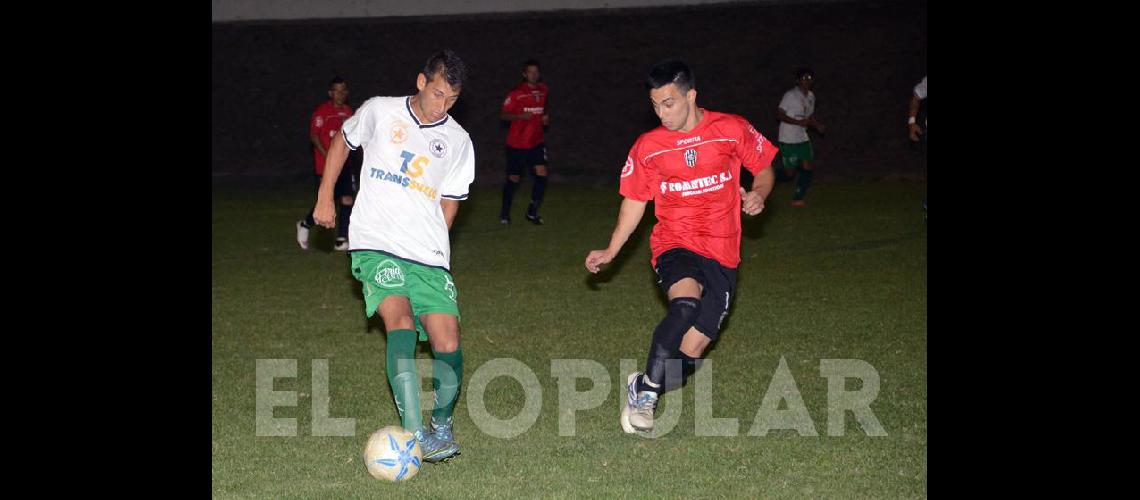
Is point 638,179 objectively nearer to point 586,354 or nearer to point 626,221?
point 626,221

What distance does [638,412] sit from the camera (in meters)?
5.93

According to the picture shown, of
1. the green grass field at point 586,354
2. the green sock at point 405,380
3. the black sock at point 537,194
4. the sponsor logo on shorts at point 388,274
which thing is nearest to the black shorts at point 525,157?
the black sock at point 537,194

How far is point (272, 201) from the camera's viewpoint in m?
20.4

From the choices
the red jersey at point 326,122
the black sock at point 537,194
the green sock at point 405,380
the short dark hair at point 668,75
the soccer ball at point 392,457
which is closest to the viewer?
the soccer ball at point 392,457

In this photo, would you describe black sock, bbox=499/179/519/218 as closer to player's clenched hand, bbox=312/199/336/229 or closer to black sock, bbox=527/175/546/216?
black sock, bbox=527/175/546/216

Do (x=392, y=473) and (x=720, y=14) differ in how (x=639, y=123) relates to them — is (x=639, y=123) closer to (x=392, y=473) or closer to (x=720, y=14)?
(x=720, y=14)

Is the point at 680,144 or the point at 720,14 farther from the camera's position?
the point at 720,14

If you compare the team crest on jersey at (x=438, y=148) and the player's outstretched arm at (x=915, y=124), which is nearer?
the team crest on jersey at (x=438, y=148)

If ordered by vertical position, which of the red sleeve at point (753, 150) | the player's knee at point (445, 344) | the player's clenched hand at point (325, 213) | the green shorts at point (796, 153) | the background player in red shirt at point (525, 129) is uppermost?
the red sleeve at point (753, 150)

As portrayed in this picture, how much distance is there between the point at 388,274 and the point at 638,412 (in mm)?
1411

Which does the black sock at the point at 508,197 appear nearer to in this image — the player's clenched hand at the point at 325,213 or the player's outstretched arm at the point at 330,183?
the player's outstretched arm at the point at 330,183

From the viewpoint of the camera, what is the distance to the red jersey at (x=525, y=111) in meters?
16.2
